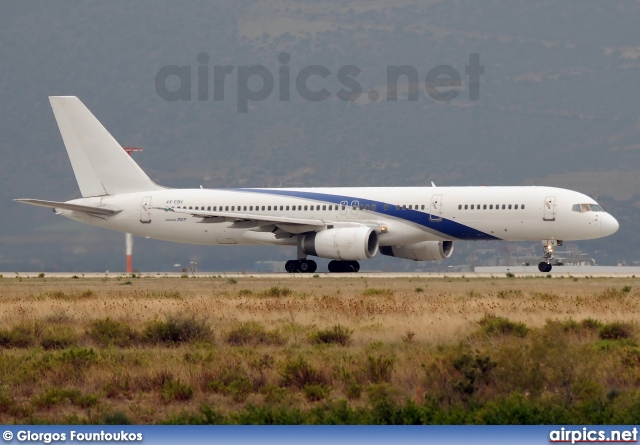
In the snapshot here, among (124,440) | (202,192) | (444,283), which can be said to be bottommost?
(124,440)

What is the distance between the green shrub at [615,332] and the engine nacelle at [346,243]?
26.0 m

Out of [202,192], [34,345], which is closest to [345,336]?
[34,345]

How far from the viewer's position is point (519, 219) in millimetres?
49406

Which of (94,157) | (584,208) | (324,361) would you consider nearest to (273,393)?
(324,361)

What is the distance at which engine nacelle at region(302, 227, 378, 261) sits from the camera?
49938 millimetres

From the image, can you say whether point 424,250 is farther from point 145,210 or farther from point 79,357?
point 79,357

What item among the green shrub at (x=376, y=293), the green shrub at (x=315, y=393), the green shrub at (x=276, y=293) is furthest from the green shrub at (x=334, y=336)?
the green shrub at (x=276, y=293)

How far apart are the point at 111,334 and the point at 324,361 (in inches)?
227

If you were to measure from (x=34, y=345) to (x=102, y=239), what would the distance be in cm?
6146

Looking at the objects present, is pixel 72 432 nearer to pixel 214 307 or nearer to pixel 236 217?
pixel 214 307

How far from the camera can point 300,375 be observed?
18797 millimetres

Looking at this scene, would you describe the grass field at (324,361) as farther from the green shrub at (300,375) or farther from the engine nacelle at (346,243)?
the engine nacelle at (346,243)

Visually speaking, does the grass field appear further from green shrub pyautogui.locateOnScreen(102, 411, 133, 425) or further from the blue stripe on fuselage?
the blue stripe on fuselage

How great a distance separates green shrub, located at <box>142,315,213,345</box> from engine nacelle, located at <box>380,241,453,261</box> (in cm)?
2960
